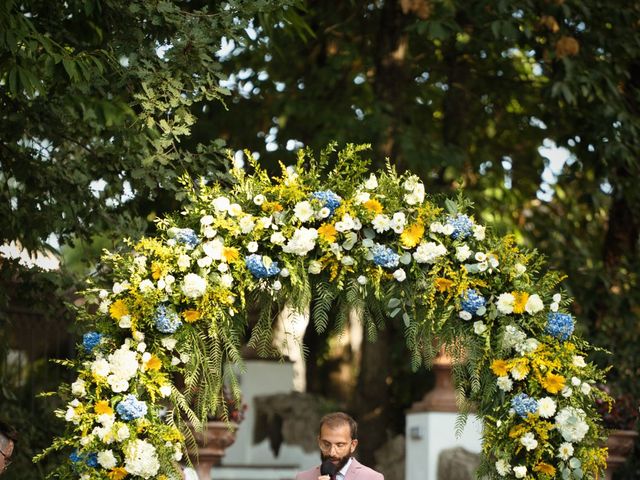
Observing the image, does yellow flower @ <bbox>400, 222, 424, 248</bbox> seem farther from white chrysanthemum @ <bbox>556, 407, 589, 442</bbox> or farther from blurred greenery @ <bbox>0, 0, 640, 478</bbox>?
white chrysanthemum @ <bbox>556, 407, 589, 442</bbox>

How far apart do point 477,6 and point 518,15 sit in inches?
29.1

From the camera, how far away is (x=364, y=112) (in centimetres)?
1336

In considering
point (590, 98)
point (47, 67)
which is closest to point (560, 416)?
point (47, 67)

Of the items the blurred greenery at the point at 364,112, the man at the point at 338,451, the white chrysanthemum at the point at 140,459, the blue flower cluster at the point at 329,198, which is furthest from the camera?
the blurred greenery at the point at 364,112

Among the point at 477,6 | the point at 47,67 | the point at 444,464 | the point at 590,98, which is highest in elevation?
the point at 477,6

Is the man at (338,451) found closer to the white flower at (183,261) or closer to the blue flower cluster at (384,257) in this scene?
the blue flower cluster at (384,257)

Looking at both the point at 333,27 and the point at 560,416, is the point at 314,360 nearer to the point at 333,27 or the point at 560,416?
the point at 333,27

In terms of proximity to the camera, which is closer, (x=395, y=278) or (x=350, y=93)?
(x=395, y=278)

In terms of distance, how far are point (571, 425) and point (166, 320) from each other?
2273mm

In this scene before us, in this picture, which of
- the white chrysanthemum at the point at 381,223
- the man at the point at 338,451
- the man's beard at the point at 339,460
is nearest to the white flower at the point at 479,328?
the white chrysanthemum at the point at 381,223

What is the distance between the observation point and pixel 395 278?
677 cm

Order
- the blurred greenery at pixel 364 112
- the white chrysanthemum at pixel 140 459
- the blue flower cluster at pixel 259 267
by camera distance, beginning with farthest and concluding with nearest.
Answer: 1. the blurred greenery at pixel 364 112
2. the blue flower cluster at pixel 259 267
3. the white chrysanthemum at pixel 140 459

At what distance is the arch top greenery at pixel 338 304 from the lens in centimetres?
644

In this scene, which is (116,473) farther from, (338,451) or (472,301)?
→ (472,301)
